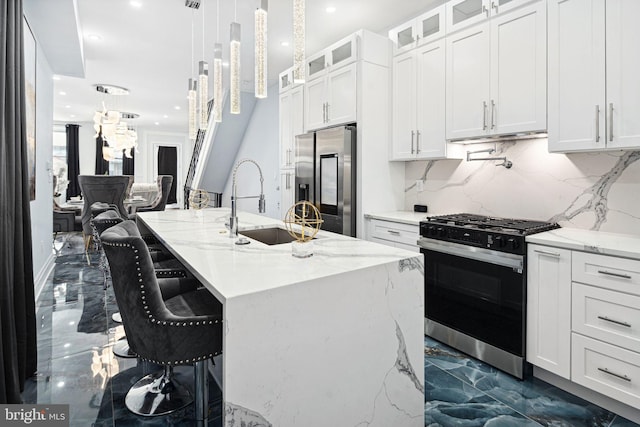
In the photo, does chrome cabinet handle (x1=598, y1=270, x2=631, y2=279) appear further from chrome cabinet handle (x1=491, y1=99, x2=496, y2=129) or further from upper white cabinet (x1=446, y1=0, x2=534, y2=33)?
upper white cabinet (x1=446, y1=0, x2=534, y2=33)

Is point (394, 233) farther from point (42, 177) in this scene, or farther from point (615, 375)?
point (42, 177)

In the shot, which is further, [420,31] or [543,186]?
[420,31]

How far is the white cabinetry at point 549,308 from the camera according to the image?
83.0 inches

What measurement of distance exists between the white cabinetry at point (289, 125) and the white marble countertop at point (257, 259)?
7.43 feet

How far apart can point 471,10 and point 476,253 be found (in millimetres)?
1939

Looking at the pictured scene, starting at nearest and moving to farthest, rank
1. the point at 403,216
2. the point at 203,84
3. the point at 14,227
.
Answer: the point at 14,227 → the point at 203,84 → the point at 403,216

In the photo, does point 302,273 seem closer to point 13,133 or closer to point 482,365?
point 482,365

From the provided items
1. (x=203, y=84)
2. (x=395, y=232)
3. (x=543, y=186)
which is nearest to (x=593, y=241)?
(x=543, y=186)

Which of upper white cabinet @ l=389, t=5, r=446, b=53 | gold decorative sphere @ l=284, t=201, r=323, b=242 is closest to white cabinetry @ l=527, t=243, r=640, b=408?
gold decorative sphere @ l=284, t=201, r=323, b=242

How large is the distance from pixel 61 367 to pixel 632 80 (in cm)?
385

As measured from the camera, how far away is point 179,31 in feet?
14.9

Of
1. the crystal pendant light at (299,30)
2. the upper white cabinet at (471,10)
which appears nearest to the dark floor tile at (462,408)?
the crystal pendant light at (299,30)

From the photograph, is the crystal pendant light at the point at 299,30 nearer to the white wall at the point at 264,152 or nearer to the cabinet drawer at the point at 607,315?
the cabinet drawer at the point at 607,315

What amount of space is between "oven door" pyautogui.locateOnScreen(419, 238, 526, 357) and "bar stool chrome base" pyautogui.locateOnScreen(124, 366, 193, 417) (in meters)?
1.85
